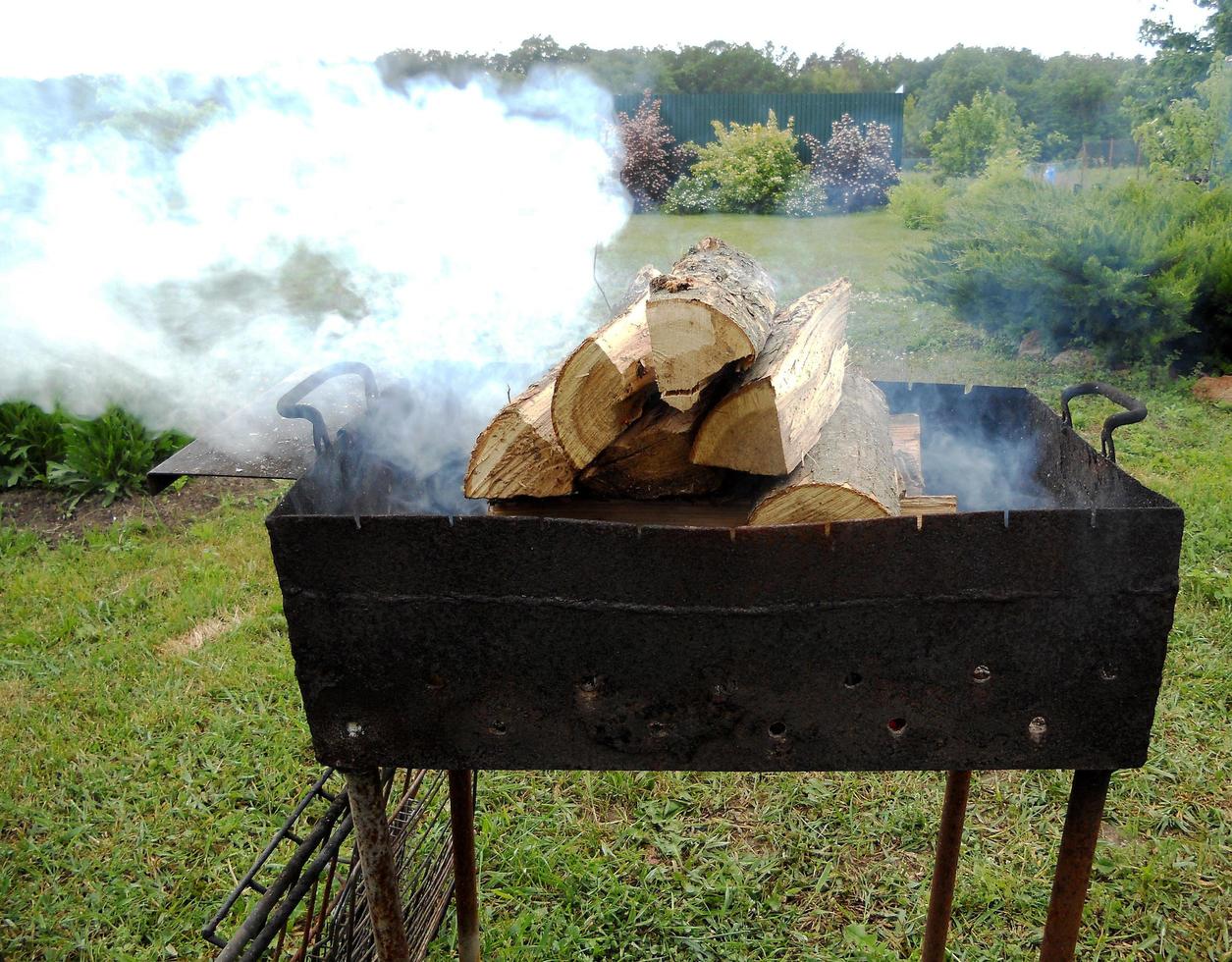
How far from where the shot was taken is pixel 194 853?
2.79 meters

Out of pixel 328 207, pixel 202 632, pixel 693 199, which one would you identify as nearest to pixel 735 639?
pixel 328 207

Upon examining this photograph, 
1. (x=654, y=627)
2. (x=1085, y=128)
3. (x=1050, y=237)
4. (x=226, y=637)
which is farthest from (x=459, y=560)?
(x=1085, y=128)

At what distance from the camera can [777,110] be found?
10.7 meters

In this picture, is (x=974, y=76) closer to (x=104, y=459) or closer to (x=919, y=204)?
(x=919, y=204)

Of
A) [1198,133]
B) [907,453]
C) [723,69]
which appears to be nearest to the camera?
[907,453]

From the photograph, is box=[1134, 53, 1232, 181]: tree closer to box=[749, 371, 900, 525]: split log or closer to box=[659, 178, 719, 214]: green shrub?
box=[659, 178, 719, 214]: green shrub

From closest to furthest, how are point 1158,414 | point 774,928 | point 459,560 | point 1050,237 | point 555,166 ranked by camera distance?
point 459,560, point 774,928, point 555,166, point 1158,414, point 1050,237

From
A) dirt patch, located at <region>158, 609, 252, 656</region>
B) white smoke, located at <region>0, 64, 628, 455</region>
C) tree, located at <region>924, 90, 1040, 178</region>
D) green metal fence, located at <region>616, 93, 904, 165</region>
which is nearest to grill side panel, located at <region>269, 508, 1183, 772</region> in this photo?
white smoke, located at <region>0, 64, 628, 455</region>

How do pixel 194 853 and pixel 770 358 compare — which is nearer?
pixel 770 358

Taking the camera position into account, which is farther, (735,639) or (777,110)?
(777,110)

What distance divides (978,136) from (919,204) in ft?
6.42

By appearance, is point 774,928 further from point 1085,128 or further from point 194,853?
point 1085,128

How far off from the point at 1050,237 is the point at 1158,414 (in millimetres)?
1594

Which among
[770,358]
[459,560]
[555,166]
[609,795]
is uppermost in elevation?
[555,166]
